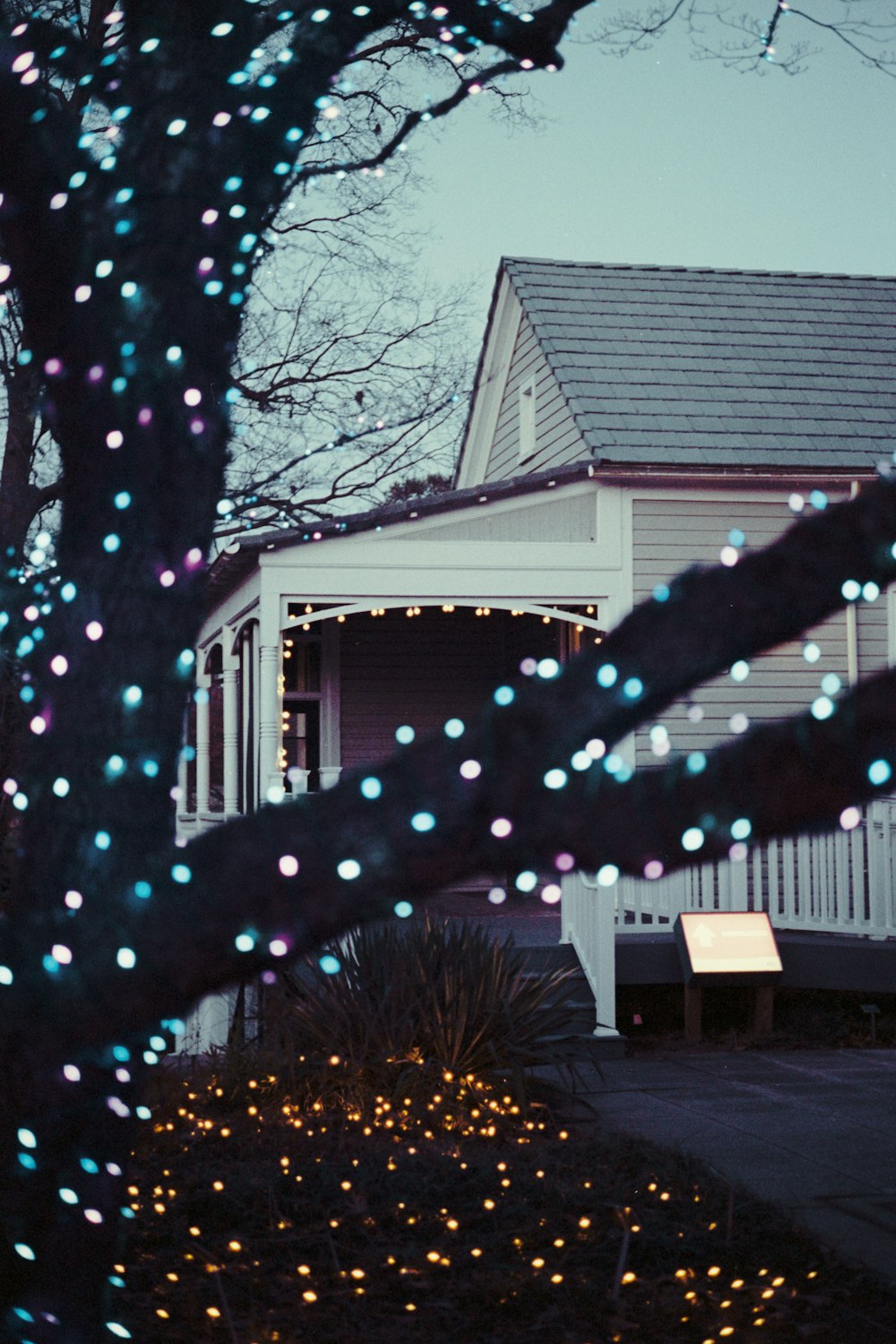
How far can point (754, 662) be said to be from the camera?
11289mm

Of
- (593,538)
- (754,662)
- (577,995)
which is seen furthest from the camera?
(754,662)

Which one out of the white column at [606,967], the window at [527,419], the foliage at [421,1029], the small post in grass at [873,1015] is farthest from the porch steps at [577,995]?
the window at [527,419]

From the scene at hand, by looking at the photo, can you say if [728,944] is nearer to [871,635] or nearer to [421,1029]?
[421,1029]

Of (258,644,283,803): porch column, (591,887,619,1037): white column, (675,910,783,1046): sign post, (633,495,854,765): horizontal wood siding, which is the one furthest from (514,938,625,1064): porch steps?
(633,495,854,765): horizontal wood siding

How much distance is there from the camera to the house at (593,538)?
9.96 m

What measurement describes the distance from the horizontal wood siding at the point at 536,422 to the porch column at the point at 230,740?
3698 mm

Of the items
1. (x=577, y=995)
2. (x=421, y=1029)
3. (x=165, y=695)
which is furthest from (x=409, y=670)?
(x=165, y=695)

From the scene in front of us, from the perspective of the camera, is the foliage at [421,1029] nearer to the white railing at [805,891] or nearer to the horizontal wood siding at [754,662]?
the white railing at [805,891]

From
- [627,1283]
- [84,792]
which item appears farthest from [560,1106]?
[84,792]

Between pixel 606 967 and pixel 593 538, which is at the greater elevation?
pixel 593 538

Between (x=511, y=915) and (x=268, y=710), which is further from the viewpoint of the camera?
(x=511, y=915)

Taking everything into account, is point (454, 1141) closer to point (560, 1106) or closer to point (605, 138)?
point (560, 1106)

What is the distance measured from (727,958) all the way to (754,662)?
3165mm

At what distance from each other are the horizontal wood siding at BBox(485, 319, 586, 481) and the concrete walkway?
622 cm
